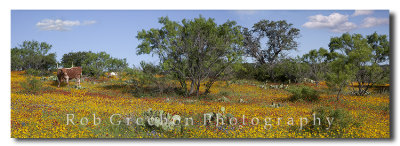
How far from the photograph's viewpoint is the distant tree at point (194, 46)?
62.1ft

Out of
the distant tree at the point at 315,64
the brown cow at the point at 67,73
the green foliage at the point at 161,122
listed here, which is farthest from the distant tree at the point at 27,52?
the distant tree at the point at 315,64

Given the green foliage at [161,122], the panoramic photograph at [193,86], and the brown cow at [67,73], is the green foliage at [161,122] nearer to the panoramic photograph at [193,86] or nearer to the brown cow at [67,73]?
the panoramic photograph at [193,86]

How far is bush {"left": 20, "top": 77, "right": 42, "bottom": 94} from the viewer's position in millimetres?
15152

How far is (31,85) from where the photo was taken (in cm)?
1608

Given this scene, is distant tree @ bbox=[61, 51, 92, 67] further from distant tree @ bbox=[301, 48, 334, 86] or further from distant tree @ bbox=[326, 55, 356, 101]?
distant tree @ bbox=[301, 48, 334, 86]

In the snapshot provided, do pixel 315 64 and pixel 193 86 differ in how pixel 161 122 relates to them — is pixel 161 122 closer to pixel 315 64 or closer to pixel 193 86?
pixel 193 86

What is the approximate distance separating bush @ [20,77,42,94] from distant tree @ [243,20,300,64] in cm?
2508

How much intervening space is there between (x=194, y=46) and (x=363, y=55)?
33.0ft

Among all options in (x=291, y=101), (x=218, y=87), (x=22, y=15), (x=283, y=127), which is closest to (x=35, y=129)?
(x=22, y=15)

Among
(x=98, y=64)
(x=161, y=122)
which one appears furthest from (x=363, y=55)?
(x=98, y=64)

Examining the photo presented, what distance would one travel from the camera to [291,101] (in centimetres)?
1772

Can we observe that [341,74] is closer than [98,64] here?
Yes

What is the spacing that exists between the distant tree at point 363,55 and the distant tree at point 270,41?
60.3ft

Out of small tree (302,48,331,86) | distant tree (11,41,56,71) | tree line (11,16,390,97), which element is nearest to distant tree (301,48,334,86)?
small tree (302,48,331,86)
